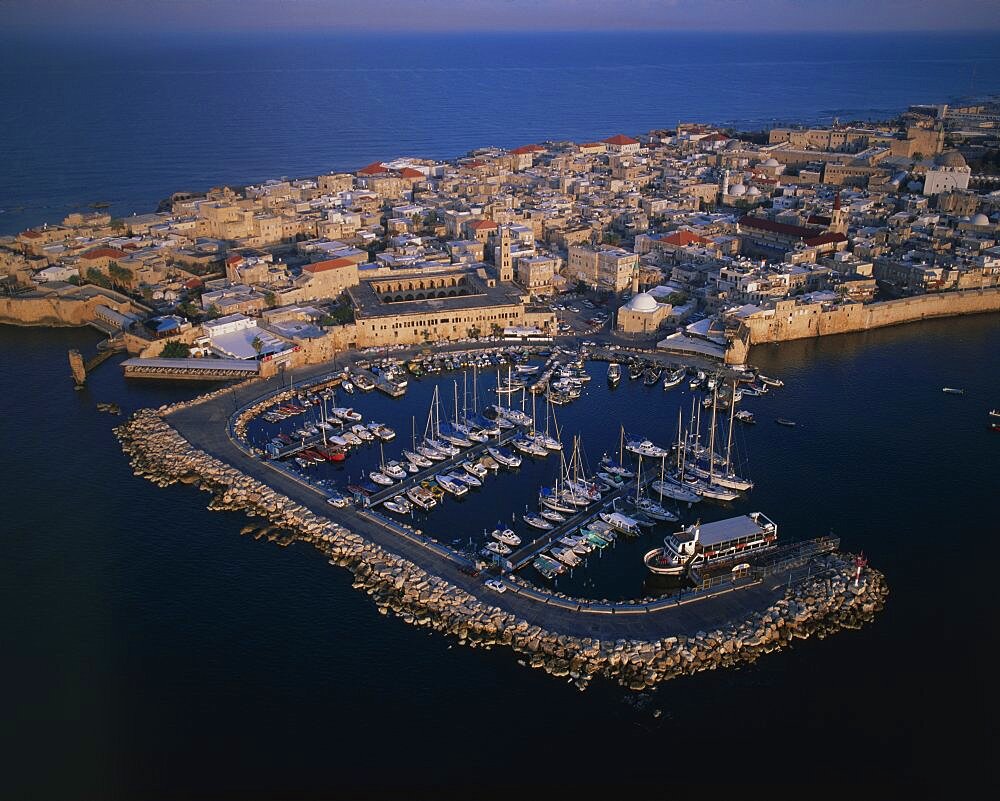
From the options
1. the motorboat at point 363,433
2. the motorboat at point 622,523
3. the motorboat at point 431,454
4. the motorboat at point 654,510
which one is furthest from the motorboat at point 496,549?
the motorboat at point 363,433

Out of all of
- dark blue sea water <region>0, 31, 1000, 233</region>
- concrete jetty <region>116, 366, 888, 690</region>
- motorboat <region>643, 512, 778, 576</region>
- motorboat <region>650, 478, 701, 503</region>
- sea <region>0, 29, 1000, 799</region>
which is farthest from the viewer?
dark blue sea water <region>0, 31, 1000, 233</region>

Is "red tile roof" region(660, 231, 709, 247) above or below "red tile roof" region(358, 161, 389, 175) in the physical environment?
below

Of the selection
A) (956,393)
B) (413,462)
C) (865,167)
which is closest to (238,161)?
(865,167)

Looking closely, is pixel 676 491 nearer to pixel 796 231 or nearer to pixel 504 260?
pixel 504 260

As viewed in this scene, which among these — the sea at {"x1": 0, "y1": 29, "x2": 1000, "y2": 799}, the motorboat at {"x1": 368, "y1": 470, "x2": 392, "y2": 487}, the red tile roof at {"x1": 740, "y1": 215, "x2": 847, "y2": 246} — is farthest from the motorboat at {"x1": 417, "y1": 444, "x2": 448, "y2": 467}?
the red tile roof at {"x1": 740, "y1": 215, "x2": 847, "y2": 246}

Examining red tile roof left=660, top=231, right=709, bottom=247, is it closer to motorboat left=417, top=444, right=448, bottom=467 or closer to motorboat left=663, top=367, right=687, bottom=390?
motorboat left=663, top=367, right=687, bottom=390

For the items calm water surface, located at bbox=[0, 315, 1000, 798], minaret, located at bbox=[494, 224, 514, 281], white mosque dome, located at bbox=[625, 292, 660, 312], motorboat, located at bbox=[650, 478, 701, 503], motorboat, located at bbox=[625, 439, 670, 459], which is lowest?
calm water surface, located at bbox=[0, 315, 1000, 798]
